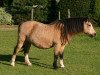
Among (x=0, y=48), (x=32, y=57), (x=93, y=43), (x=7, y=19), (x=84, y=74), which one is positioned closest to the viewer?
(x=84, y=74)

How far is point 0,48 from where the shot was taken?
15.7m

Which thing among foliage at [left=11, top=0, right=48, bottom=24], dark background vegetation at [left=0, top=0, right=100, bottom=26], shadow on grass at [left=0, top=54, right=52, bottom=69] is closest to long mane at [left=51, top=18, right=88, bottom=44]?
shadow on grass at [left=0, top=54, right=52, bottom=69]

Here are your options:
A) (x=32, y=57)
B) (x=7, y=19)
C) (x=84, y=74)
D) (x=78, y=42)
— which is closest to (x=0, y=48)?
(x=32, y=57)

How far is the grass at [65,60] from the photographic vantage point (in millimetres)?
11352

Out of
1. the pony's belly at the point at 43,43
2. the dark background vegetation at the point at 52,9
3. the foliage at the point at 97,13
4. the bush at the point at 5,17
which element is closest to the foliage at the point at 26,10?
the dark background vegetation at the point at 52,9

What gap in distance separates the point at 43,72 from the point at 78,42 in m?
7.12

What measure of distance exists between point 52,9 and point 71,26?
609 inches

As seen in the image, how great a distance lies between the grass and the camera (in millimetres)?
11352

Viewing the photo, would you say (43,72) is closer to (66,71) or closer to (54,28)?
(66,71)

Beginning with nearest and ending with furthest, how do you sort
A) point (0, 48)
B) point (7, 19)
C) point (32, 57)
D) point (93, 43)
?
point (32, 57), point (0, 48), point (93, 43), point (7, 19)

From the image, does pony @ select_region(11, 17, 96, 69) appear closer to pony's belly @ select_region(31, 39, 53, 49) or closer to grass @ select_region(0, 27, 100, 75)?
pony's belly @ select_region(31, 39, 53, 49)

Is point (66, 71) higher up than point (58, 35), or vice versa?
point (58, 35)

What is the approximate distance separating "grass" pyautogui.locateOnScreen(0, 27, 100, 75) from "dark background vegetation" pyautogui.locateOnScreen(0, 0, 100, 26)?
812cm

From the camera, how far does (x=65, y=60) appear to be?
13328 millimetres
